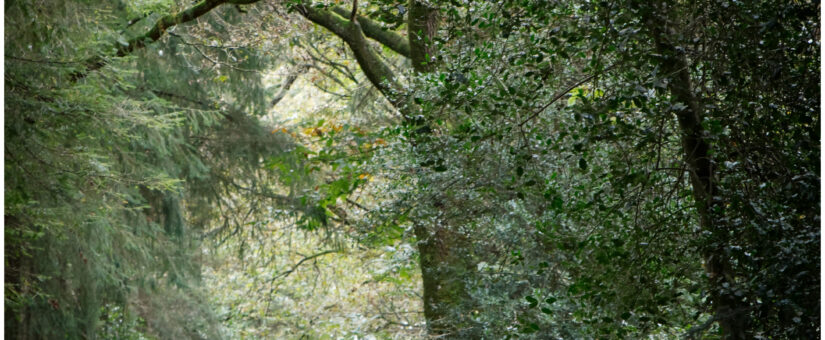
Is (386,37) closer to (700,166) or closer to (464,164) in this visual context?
(464,164)

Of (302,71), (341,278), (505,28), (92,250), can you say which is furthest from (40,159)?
(341,278)

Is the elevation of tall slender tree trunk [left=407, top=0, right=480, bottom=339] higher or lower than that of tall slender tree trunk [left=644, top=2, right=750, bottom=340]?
higher

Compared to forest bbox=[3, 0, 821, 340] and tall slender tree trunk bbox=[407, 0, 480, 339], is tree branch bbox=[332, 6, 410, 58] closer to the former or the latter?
forest bbox=[3, 0, 821, 340]

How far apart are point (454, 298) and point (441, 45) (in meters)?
2.08

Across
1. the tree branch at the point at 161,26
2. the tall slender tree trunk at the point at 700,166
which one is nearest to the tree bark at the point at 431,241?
the tree branch at the point at 161,26

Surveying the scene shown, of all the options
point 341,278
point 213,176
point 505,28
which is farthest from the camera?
point 341,278

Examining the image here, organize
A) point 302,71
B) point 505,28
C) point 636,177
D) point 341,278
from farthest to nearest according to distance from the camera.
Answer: point 341,278
point 302,71
point 505,28
point 636,177

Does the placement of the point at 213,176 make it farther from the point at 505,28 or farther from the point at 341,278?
the point at 505,28

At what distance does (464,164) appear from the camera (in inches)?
135

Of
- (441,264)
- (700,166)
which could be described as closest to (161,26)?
(441,264)

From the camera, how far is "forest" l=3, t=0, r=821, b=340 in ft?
6.34

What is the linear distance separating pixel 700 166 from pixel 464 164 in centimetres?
130

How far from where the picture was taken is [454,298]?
15.0ft

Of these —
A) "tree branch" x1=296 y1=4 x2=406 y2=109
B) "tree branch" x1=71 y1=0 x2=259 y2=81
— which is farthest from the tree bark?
"tree branch" x1=71 y1=0 x2=259 y2=81
